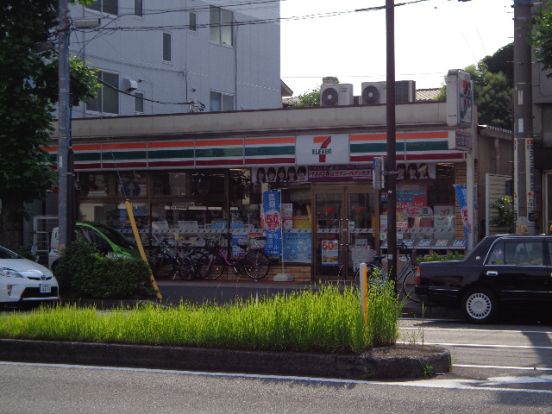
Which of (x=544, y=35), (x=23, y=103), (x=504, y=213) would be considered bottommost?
(x=504, y=213)

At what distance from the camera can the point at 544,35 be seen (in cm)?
1532

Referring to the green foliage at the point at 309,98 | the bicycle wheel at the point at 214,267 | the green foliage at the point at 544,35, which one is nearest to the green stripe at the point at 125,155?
the bicycle wheel at the point at 214,267

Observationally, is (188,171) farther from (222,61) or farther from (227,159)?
(222,61)

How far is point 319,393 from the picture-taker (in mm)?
8344

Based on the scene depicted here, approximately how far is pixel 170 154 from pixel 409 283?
7832 mm

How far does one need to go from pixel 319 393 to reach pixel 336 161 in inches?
529

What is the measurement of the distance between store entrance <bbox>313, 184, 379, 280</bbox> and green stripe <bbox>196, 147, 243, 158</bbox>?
2.27m

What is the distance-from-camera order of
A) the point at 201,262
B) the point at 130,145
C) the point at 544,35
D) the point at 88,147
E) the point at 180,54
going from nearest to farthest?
1. the point at 544,35
2. the point at 201,262
3. the point at 130,145
4. the point at 88,147
5. the point at 180,54

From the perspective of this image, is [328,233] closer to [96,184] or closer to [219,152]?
[219,152]

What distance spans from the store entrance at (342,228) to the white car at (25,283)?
7.63 meters

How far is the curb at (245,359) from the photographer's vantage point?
898 cm

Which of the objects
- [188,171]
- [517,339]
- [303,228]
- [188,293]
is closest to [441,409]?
[517,339]

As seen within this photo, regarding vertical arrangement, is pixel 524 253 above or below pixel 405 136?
below

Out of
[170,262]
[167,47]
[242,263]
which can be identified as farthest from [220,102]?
[242,263]
